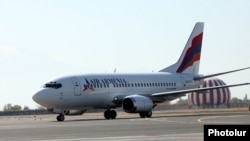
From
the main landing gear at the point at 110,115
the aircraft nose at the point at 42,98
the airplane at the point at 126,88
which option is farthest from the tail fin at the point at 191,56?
the aircraft nose at the point at 42,98

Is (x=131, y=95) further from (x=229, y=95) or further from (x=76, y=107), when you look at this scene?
(x=229, y=95)

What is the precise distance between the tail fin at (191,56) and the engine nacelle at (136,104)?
8.67m

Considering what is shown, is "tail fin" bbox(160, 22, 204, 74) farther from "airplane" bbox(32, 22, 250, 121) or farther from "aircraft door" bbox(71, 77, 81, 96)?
"aircraft door" bbox(71, 77, 81, 96)

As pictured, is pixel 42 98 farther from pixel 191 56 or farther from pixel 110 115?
A: pixel 191 56

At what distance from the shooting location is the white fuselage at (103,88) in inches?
1978

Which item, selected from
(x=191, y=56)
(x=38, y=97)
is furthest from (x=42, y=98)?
(x=191, y=56)

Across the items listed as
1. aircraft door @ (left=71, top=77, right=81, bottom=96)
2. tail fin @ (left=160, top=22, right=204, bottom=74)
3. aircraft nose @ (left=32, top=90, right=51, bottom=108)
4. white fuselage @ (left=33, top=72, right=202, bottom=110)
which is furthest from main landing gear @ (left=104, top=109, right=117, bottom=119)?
tail fin @ (left=160, top=22, right=204, bottom=74)

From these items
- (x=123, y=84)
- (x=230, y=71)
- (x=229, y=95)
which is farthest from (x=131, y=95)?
(x=229, y=95)

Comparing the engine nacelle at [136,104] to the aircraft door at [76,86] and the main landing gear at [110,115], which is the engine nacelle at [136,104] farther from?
the aircraft door at [76,86]

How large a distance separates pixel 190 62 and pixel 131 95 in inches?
363

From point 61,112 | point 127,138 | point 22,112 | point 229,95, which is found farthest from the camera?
point 229,95

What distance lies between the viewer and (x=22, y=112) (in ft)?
318

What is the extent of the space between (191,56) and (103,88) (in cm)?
1155

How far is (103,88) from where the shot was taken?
175 feet
